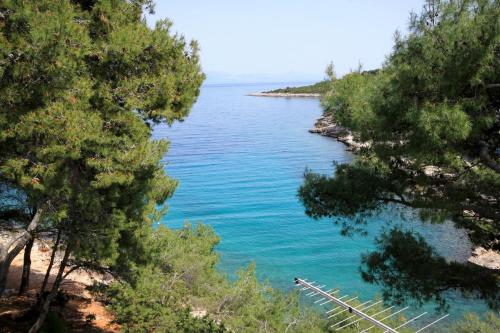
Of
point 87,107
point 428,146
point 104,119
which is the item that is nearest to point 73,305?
point 104,119

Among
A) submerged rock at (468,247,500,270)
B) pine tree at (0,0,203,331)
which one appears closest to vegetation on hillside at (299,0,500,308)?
pine tree at (0,0,203,331)

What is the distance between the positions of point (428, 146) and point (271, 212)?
2286cm

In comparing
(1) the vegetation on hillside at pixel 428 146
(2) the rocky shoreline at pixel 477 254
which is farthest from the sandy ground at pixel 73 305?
(2) the rocky shoreline at pixel 477 254

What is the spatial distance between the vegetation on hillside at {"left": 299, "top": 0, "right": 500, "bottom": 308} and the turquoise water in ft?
2.93

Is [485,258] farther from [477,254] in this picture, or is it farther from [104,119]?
[104,119]

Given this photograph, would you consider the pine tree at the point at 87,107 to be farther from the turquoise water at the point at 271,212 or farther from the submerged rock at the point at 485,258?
the submerged rock at the point at 485,258

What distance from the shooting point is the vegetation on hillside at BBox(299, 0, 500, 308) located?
4.91 m

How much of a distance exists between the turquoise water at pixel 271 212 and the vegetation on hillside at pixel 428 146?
0.89 m

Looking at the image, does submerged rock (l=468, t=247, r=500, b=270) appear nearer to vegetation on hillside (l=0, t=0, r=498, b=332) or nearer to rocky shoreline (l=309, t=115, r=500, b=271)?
rocky shoreline (l=309, t=115, r=500, b=271)

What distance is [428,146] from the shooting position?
5.18 metres

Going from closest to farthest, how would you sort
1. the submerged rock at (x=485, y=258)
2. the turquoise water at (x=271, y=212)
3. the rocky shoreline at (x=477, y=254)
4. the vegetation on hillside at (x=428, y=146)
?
the vegetation on hillside at (x=428, y=146) < the rocky shoreline at (x=477, y=254) < the submerged rock at (x=485, y=258) < the turquoise water at (x=271, y=212)

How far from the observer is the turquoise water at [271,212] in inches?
781

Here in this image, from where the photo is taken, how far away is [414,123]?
5.22 meters

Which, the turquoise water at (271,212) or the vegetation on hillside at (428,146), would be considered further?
the turquoise water at (271,212)
